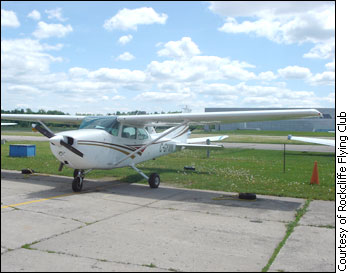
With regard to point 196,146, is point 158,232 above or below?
below

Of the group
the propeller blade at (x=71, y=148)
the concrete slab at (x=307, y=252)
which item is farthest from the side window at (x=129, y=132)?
the concrete slab at (x=307, y=252)

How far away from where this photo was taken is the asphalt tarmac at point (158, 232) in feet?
15.3

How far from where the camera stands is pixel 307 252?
5.18 metres

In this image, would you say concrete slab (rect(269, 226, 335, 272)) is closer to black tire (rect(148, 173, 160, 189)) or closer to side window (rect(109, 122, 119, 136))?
black tire (rect(148, 173, 160, 189))

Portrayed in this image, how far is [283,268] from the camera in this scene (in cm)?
456

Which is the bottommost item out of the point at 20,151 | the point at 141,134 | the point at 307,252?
the point at 307,252

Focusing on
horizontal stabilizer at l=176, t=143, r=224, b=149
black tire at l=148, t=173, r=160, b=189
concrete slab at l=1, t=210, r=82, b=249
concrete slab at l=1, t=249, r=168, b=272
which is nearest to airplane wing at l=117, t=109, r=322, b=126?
black tire at l=148, t=173, r=160, b=189

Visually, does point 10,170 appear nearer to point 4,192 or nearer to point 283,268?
point 4,192

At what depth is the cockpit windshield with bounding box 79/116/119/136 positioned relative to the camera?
420 inches

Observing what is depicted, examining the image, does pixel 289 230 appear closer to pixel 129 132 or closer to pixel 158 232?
pixel 158 232

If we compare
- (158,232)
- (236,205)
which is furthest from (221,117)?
(158,232)

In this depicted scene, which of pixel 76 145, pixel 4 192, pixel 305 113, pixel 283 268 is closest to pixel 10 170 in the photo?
pixel 4 192

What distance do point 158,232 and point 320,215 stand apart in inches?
143

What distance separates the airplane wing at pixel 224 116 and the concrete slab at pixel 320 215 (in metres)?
2.19
